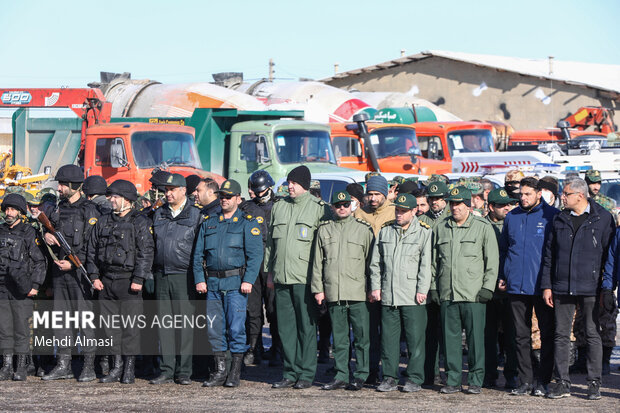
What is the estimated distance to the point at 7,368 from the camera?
9602 millimetres

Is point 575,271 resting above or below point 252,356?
above

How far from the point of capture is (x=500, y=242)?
28.9ft

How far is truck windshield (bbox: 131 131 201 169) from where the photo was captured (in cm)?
1831

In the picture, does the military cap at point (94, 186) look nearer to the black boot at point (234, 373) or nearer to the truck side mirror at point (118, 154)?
the black boot at point (234, 373)

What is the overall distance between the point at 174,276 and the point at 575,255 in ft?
12.8

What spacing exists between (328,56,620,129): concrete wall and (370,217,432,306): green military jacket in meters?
32.8

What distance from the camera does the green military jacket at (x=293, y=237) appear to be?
9148mm

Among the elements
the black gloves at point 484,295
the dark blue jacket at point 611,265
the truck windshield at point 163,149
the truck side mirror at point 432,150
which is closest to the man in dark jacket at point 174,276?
the black gloves at point 484,295

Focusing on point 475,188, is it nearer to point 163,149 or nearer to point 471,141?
point 163,149

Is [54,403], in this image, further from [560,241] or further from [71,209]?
[560,241]

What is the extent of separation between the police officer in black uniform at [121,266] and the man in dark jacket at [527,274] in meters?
3.56

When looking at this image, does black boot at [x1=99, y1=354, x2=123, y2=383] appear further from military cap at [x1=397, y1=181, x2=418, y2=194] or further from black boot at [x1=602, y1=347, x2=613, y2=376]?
black boot at [x1=602, y1=347, x2=613, y2=376]

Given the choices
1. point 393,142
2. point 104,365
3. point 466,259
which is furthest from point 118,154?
point 466,259

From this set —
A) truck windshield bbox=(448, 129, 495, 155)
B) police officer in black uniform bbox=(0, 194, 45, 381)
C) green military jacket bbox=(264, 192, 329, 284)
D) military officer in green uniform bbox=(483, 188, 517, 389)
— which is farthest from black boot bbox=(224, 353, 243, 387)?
truck windshield bbox=(448, 129, 495, 155)
